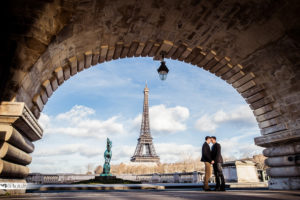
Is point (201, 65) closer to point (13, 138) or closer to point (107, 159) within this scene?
point (13, 138)

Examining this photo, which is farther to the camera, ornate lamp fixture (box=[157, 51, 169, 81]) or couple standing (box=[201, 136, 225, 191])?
ornate lamp fixture (box=[157, 51, 169, 81])

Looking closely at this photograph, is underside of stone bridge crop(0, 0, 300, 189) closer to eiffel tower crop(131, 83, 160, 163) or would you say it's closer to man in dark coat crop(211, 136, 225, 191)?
man in dark coat crop(211, 136, 225, 191)

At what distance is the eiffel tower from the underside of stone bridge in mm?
58002

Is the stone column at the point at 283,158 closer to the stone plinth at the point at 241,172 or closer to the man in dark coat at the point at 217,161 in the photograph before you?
the man in dark coat at the point at 217,161

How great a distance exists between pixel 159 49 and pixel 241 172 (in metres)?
8.70

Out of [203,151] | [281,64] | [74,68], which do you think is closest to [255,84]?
[281,64]

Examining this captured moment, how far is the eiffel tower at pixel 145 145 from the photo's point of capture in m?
65.1

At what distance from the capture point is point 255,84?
8.33m

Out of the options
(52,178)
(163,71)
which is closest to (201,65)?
(163,71)

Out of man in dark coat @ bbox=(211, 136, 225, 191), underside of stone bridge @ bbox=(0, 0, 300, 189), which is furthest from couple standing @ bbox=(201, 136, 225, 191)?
underside of stone bridge @ bbox=(0, 0, 300, 189)

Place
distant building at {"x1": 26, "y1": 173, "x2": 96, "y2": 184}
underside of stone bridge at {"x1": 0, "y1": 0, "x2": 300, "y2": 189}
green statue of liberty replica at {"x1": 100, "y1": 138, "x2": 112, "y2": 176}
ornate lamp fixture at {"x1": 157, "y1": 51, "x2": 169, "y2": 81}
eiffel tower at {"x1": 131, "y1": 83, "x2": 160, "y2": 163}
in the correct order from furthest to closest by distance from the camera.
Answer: eiffel tower at {"x1": 131, "y1": 83, "x2": 160, "y2": 163} → green statue of liberty replica at {"x1": 100, "y1": 138, "x2": 112, "y2": 176} → distant building at {"x1": 26, "y1": 173, "x2": 96, "y2": 184} → ornate lamp fixture at {"x1": 157, "y1": 51, "x2": 169, "y2": 81} → underside of stone bridge at {"x1": 0, "y1": 0, "x2": 300, "y2": 189}

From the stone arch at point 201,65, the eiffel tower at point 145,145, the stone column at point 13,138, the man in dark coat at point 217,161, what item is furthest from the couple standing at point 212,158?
the eiffel tower at point 145,145

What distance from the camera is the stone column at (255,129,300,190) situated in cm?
718

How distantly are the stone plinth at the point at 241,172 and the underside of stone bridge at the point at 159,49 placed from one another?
4.41 meters
